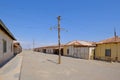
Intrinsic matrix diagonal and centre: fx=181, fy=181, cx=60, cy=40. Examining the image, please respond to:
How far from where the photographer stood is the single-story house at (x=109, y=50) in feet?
83.3

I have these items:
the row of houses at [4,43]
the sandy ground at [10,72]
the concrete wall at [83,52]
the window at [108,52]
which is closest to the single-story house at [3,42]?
the row of houses at [4,43]

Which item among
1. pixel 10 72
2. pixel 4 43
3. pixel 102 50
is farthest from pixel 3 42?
pixel 102 50

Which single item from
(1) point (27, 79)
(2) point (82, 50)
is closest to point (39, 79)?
(1) point (27, 79)

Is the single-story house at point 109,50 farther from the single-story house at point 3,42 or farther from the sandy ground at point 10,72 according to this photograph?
the sandy ground at point 10,72

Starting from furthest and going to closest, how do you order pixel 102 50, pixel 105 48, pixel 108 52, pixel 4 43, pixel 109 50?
pixel 102 50, pixel 105 48, pixel 108 52, pixel 109 50, pixel 4 43

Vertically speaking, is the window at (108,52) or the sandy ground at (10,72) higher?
the window at (108,52)

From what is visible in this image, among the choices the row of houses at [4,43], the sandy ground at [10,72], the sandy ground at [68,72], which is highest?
the row of houses at [4,43]

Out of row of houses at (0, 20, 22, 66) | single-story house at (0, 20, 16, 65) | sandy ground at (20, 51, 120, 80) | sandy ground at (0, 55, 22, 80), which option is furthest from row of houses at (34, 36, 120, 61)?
sandy ground at (0, 55, 22, 80)

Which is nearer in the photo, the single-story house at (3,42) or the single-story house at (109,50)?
the single-story house at (3,42)

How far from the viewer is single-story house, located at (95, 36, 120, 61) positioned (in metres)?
25.4

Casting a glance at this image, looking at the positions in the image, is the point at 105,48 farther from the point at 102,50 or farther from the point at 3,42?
the point at 3,42

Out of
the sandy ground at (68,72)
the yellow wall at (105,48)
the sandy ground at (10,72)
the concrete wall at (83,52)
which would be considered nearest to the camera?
the sandy ground at (10,72)

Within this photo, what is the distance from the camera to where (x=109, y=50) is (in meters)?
27.2

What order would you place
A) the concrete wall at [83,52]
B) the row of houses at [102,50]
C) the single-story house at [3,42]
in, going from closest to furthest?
the single-story house at [3,42]
the row of houses at [102,50]
the concrete wall at [83,52]
